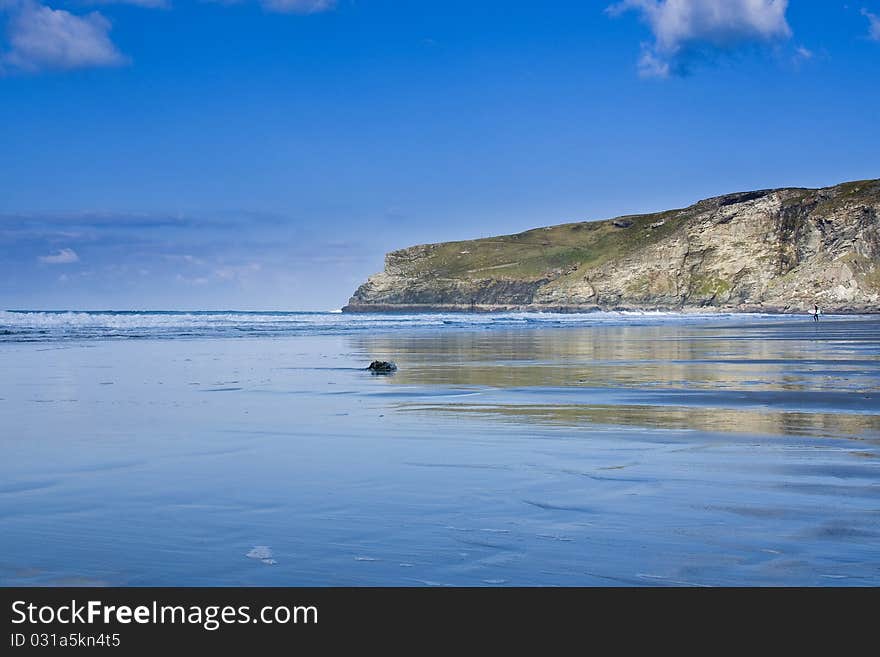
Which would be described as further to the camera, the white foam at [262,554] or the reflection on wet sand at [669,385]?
the reflection on wet sand at [669,385]

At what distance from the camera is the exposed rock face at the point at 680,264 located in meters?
103

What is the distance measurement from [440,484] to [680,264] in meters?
123

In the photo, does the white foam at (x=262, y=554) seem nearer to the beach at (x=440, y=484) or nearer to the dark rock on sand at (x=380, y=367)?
the beach at (x=440, y=484)

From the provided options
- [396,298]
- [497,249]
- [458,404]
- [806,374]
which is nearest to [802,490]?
[458,404]

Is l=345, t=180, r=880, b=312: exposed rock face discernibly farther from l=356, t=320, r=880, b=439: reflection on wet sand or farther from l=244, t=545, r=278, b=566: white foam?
l=244, t=545, r=278, b=566: white foam

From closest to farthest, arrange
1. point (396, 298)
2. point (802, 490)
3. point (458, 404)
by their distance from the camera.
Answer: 1. point (802, 490)
2. point (458, 404)
3. point (396, 298)

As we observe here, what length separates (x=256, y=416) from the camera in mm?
9672

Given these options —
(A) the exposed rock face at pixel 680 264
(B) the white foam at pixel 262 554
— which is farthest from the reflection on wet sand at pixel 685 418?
(A) the exposed rock face at pixel 680 264

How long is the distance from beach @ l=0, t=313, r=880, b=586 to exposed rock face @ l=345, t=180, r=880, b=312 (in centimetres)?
8980

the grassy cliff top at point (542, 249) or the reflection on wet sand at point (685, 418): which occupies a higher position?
the grassy cliff top at point (542, 249)

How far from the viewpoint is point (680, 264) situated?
409 ft

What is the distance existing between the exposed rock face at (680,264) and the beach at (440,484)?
8980cm
